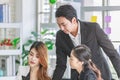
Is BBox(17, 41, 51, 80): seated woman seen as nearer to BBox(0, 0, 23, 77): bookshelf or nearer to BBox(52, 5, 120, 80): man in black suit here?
BBox(52, 5, 120, 80): man in black suit

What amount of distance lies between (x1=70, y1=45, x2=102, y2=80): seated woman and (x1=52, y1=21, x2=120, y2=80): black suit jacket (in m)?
Answer: 0.09

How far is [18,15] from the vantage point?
15.2 ft

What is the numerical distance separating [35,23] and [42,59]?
8.46 ft

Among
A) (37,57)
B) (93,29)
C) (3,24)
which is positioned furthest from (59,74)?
(3,24)

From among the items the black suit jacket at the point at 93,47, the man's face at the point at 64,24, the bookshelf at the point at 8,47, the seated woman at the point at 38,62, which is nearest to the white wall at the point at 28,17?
the bookshelf at the point at 8,47

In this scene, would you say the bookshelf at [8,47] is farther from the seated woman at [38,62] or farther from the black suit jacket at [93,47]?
the black suit jacket at [93,47]

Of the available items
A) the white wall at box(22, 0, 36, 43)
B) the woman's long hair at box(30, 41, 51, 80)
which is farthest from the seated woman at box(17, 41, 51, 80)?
the white wall at box(22, 0, 36, 43)

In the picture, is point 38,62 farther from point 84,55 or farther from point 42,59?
point 84,55

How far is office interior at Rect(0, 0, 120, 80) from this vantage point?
3.83 metres

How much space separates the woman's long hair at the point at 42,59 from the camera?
2.30m

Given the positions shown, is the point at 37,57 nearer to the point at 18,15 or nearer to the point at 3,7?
the point at 3,7

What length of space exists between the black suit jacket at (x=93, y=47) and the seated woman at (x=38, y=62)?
0.19 m

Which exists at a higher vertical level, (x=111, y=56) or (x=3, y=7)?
(x=3, y=7)

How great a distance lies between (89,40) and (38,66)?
0.58 m
